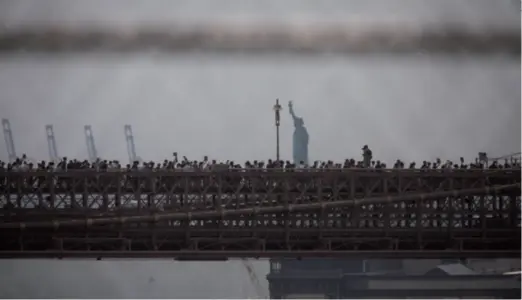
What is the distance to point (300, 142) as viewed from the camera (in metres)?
4.28

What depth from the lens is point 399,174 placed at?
→ 464 cm

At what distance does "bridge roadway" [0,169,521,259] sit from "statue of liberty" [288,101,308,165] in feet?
0.35

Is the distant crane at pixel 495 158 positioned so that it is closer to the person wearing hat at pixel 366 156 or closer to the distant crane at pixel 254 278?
the person wearing hat at pixel 366 156

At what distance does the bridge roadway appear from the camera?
186 inches

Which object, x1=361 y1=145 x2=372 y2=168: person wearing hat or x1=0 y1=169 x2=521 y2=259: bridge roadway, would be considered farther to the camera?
x1=0 y1=169 x2=521 y2=259: bridge roadway

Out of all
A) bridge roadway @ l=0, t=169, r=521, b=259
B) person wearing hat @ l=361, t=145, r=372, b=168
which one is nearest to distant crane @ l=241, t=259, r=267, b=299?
bridge roadway @ l=0, t=169, r=521, b=259

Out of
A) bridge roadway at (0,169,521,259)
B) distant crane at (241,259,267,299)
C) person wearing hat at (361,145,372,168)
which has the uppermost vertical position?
person wearing hat at (361,145,372,168)

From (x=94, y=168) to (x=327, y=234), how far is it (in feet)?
5.29

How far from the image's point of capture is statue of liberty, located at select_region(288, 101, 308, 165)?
388 centimetres

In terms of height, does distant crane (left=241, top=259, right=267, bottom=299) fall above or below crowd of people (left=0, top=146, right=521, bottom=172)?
below

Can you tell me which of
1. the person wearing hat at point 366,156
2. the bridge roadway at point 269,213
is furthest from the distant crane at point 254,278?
the person wearing hat at point 366,156

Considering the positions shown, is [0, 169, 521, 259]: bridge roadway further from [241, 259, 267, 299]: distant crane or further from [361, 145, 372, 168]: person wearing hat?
[241, 259, 267, 299]: distant crane

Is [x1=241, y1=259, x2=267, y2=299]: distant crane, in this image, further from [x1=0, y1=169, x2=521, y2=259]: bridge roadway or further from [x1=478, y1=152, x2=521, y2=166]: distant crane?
[x1=478, y1=152, x2=521, y2=166]: distant crane

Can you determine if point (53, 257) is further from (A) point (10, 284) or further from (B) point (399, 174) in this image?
(B) point (399, 174)
